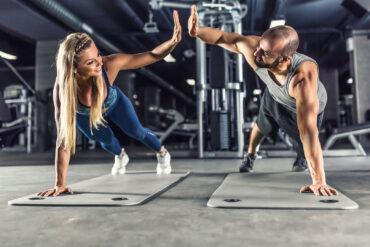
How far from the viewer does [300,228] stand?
104cm

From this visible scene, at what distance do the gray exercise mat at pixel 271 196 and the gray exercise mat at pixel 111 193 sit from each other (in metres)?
0.35

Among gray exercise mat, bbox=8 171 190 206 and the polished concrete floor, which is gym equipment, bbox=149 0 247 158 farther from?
the polished concrete floor

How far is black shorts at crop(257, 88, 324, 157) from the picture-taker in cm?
215

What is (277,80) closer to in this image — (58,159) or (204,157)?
(58,159)

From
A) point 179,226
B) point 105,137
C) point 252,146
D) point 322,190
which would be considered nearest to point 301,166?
point 252,146

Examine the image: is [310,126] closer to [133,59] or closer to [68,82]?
[133,59]

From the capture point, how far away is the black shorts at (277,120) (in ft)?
7.06

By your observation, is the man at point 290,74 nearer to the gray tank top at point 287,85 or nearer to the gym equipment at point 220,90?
the gray tank top at point 287,85

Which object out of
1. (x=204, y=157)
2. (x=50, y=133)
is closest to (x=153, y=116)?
(x=50, y=133)

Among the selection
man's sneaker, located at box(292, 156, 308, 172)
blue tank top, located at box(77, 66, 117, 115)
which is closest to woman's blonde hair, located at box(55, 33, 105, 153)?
blue tank top, located at box(77, 66, 117, 115)

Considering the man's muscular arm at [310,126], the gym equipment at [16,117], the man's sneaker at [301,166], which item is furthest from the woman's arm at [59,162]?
the gym equipment at [16,117]

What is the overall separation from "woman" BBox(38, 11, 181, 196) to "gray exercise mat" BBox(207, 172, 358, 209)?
772mm

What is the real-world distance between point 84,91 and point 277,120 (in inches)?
50.3

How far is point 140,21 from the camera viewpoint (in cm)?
677
